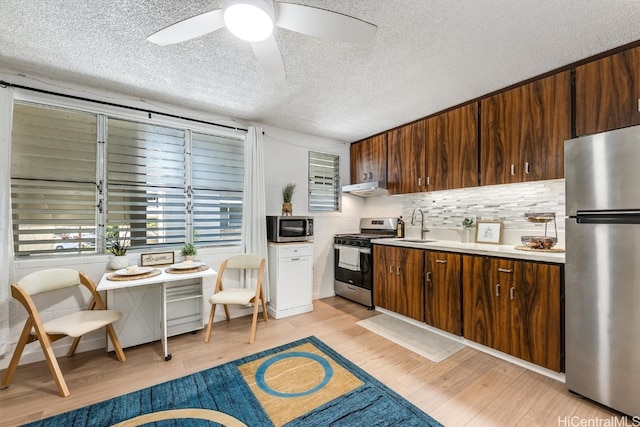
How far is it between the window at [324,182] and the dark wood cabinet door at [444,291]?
1.84 metres

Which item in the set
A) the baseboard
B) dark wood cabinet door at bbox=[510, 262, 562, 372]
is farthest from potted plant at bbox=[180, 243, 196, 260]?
dark wood cabinet door at bbox=[510, 262, 562, 372]

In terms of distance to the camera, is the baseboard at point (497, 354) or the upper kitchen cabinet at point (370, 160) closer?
the baseboard at point (497, 354)

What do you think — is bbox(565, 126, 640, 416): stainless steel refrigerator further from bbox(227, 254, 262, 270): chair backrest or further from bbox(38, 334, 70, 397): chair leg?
bbox(38, 334, 70, 397): chair leg

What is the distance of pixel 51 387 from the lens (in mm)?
1959

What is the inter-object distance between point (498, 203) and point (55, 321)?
4307 mm

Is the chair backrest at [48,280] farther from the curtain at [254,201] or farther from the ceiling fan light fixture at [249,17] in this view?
the ceiling fan light fixture at [249,17]

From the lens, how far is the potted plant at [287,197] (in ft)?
11.8

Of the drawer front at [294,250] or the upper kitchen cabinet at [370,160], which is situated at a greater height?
the upper kitchen cabinet at [370,160]

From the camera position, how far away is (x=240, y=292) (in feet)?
9.42

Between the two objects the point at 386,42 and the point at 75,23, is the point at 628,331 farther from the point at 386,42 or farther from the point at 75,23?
the point at 75,23

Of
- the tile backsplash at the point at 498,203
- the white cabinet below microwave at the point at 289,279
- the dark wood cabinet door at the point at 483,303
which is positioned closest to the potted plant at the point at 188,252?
the white cabinet below microwave at the point at 289,279

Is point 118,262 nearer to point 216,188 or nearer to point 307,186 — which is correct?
point 216,188

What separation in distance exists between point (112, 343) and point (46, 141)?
196cm

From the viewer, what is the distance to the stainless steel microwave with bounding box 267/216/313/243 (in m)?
3.35
